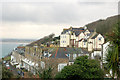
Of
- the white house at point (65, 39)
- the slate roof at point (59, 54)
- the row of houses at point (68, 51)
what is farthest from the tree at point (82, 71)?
the white house at point (65, 39)

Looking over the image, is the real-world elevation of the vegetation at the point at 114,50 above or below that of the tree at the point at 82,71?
above

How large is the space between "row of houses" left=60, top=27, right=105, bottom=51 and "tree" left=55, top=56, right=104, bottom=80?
3.45m

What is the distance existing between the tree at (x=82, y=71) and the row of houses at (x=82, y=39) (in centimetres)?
345

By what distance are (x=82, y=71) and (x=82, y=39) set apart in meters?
5.10

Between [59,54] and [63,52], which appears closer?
[59,54]

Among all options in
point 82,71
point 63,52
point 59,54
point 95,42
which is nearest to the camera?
point 82,71

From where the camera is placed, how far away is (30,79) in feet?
23.2

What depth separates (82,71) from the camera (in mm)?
6051

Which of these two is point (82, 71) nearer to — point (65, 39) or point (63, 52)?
point (63, 52)

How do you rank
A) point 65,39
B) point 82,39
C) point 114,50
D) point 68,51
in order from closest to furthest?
point 114,50, point 68,51, point 82,39, point 65,39

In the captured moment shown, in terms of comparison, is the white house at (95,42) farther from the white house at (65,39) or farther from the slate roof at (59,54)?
the slate roof at (59,54)

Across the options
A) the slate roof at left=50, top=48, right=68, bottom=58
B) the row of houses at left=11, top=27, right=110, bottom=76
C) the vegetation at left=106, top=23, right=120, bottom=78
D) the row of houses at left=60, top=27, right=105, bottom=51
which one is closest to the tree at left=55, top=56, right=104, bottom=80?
the row of houses at left=11, top=27, right=110, bottom=76

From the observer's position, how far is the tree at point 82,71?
600cm

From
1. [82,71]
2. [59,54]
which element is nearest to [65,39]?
[59,54]
